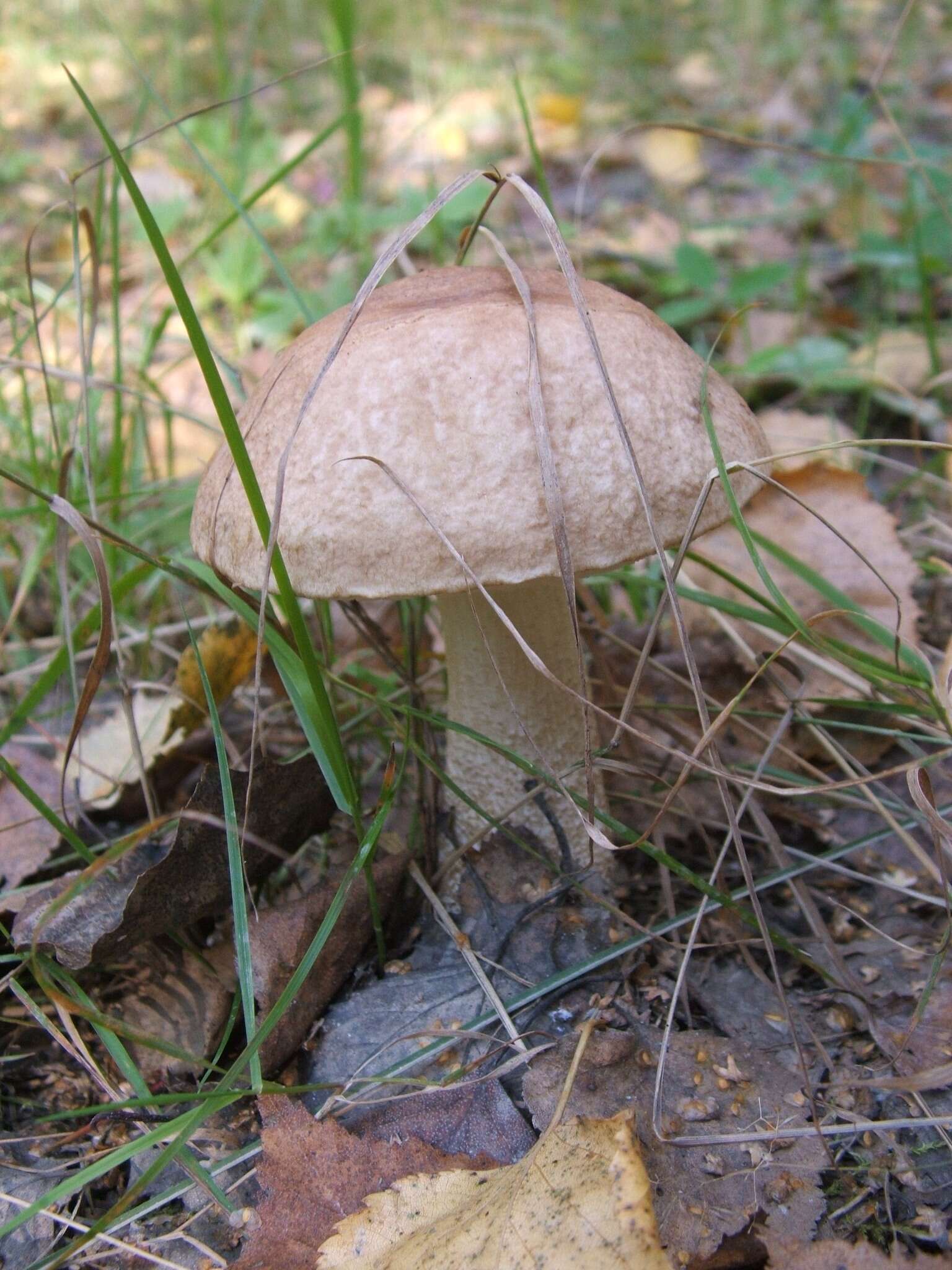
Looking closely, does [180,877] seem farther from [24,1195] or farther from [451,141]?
[451,141]

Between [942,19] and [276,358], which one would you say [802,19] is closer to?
[942,19]

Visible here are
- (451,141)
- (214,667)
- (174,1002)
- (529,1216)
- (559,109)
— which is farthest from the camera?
(559,109)

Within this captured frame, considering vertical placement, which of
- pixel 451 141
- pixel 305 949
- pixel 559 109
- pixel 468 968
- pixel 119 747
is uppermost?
pixel 559 109

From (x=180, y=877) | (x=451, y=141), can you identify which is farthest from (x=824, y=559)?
(x=451, y=141)

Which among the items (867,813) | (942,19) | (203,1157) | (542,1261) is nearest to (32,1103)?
(203,1157)

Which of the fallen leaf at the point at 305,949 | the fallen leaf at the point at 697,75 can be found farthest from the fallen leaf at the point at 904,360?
A: the fallen leaf at the point at 697,75

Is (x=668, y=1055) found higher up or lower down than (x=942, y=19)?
lower down
